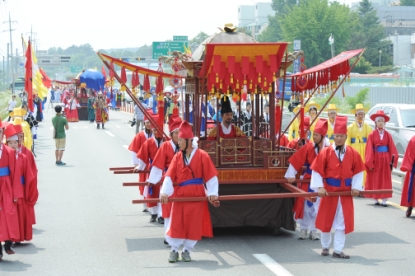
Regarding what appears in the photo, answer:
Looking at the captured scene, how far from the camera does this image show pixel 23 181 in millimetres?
9594

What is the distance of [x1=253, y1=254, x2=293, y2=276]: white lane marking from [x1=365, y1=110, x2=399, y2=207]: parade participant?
4839mm

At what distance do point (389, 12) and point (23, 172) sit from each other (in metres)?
118

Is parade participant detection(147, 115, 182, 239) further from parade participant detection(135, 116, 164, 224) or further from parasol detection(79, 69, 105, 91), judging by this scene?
parasol detection(79, 69, 105, 91)

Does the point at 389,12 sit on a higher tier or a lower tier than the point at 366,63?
higher

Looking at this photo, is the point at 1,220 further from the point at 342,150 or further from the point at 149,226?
the point at 342,150

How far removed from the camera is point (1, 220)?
919 centimetres

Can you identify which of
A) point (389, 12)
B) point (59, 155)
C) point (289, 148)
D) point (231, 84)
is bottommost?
point (59, 155)

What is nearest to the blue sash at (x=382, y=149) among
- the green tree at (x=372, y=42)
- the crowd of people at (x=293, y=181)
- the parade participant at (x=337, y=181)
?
the crowd of people at (x=293, y=181)

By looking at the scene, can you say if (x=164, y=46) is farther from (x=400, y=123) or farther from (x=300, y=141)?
(x=300, y=141)

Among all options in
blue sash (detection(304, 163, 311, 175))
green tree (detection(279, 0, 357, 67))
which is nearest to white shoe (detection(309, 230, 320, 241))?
blue sash (detection(304, 163, 311, 175))

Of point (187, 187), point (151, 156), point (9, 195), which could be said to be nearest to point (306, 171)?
point (187, 187)

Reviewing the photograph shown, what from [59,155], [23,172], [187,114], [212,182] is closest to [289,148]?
[187,114]

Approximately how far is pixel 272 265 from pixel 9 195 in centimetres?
331

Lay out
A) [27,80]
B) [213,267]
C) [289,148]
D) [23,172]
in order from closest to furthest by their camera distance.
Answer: [213,267] → [23,172] → [289,148] → [27,80]
